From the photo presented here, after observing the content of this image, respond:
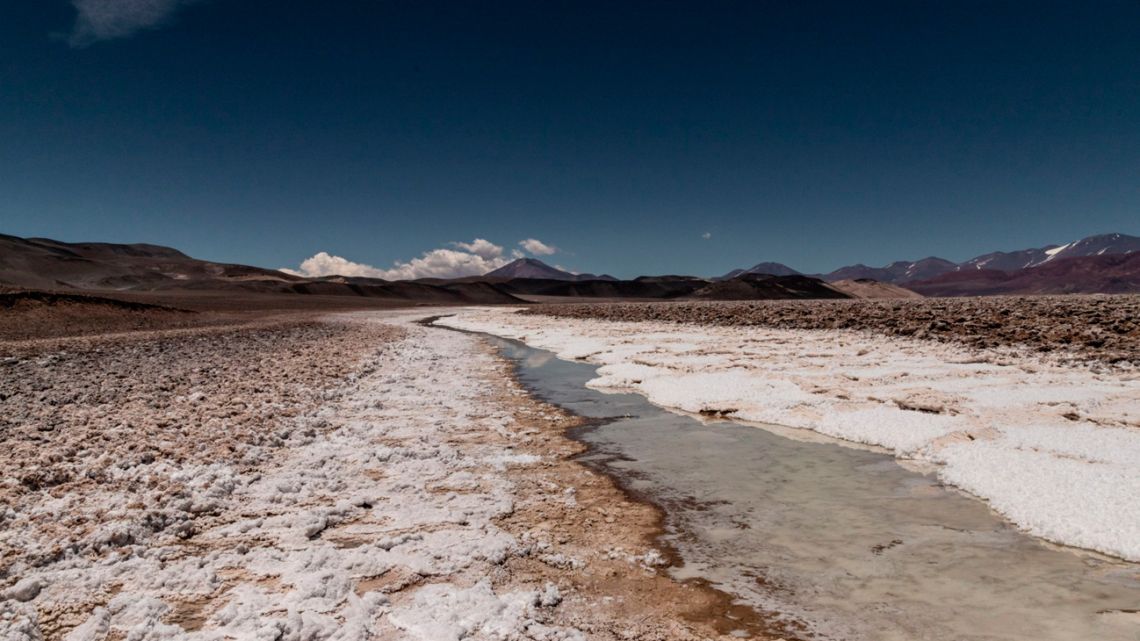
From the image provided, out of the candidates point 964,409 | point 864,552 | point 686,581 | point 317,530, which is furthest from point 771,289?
point 317,530

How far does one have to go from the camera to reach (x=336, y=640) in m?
2.70

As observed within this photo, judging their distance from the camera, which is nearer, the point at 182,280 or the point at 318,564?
the point at 318,564

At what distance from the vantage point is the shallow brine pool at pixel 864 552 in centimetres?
283

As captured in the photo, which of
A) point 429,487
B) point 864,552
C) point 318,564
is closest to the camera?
point 318,564

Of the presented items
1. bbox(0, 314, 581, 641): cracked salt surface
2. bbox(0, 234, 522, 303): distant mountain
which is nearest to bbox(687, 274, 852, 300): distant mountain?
bbox(0, 234, 522, 303): distant mountain

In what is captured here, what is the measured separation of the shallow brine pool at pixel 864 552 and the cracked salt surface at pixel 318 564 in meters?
1.26

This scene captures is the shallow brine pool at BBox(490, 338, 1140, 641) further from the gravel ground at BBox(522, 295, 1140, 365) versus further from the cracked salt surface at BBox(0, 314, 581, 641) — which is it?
the gravel ground at BBox(522, 295, 1140, 365)

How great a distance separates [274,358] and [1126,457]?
1483 cm

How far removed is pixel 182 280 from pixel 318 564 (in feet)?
540

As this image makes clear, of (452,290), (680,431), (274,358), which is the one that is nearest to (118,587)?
(680,431)

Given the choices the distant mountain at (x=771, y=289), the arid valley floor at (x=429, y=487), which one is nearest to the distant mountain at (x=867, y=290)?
the distant mountain at (x=771, y=289)

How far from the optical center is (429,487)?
16.1 ft

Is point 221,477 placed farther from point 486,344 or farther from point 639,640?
point 486,344

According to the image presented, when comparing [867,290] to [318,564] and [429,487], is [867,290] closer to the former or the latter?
[429,487]
